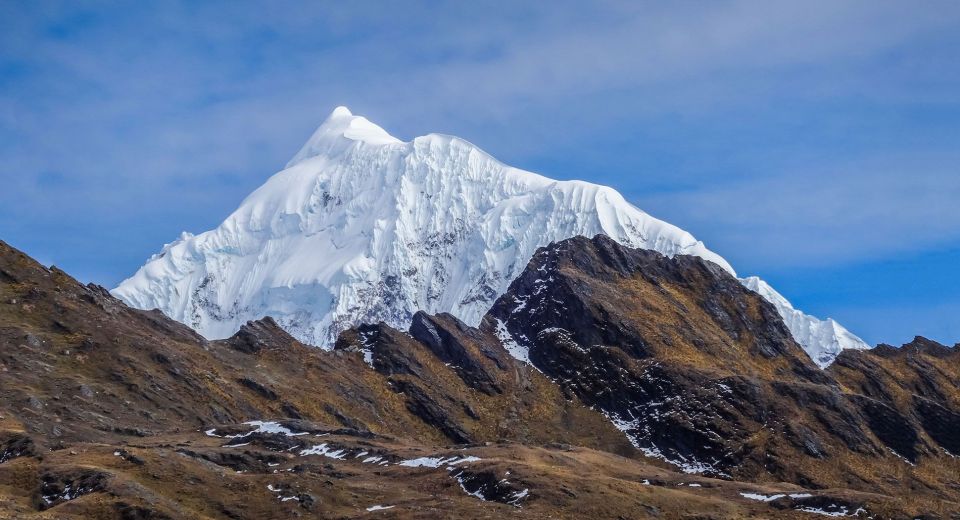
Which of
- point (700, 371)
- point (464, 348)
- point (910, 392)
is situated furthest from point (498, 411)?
point (910, 392)

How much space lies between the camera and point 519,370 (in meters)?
154

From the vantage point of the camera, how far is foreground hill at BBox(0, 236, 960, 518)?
265ft

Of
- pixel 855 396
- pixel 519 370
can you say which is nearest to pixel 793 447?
pixel 855 396

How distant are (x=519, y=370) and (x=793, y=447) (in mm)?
39784

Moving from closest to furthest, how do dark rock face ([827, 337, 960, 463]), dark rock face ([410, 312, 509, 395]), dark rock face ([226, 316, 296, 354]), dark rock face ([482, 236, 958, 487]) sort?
dark rock face ([482, 236, 958, 487]) → dark rock face ([827, 337, 960, 463]) → dark rock face ([226, 316, 296, 354]) → dark rock face ([410, 312, 509, 395])

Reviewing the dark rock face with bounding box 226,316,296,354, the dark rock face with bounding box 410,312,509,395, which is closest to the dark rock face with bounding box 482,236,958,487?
the dark rock face with bounding box 410,312,509,395

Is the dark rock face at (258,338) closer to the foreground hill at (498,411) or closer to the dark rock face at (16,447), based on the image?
the foreground hill at (498,411)

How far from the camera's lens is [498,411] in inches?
5640

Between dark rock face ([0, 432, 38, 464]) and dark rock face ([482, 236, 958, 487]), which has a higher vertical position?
dark rock face ([482, 236, 958, 487])

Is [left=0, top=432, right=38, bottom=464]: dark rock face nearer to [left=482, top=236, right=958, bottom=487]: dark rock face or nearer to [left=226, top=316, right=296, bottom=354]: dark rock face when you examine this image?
[left=226, top=316, right=296, bottom=354]: dark rock face

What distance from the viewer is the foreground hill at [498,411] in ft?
265

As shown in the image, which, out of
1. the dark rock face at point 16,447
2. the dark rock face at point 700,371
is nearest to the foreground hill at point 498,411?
the dark rock face at point 16,447

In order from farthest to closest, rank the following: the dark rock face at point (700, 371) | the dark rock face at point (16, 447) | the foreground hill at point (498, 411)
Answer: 1. the dark rock face at point (700, 371)
2. the dark rock face at point (16, 447)
3. the foreground hill at point (498, 411)

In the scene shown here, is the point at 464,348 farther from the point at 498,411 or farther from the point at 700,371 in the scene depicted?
the point at 700,371
